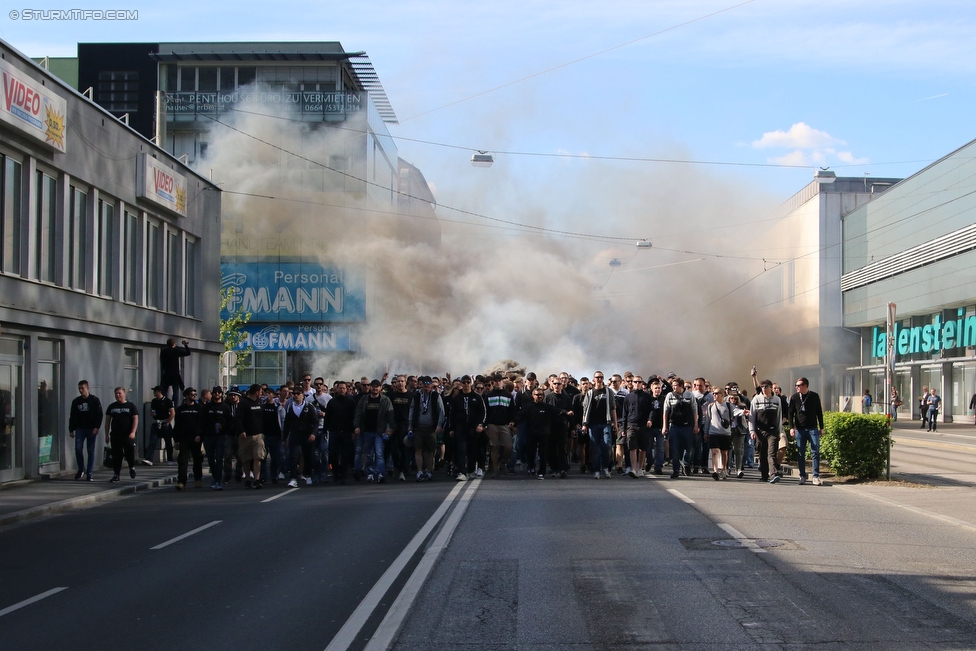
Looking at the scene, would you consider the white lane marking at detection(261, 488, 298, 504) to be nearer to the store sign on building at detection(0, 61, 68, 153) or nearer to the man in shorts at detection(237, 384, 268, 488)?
the man in shorts at detection(237, 384, 268, 488)

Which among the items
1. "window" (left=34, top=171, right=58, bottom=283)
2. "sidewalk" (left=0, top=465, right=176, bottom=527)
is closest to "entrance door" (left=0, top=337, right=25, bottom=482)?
"sidewalk" (left=0, top=465, right=176, bottom=527)

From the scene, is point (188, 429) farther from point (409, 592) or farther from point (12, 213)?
point (409, 592)

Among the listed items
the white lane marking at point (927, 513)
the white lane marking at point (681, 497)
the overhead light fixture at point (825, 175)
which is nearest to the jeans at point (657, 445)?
the white lane marking at point (681, 497)

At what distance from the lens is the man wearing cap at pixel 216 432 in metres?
15.4

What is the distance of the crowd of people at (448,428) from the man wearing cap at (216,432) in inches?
0.6

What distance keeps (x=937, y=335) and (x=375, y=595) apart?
42.9 m

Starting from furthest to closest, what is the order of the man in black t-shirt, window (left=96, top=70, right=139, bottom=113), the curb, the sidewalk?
window (left=96, top=70, right=139, bottom=113) < the man in black t-shirt < the sidewalk < the curb

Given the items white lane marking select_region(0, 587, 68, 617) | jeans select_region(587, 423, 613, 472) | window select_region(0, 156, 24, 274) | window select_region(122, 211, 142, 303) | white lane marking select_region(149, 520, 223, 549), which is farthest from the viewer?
window select_region(122, 211, 142, 303)

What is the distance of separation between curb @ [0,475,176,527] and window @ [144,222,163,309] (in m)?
6.92

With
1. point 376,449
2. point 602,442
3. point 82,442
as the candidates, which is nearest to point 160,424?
point 82,442

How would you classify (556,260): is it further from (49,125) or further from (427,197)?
(49,125)

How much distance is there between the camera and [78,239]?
18.3 m

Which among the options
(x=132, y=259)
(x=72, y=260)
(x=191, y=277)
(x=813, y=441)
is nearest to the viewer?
(x=813, y=441)

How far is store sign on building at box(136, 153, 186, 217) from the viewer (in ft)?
68.7
